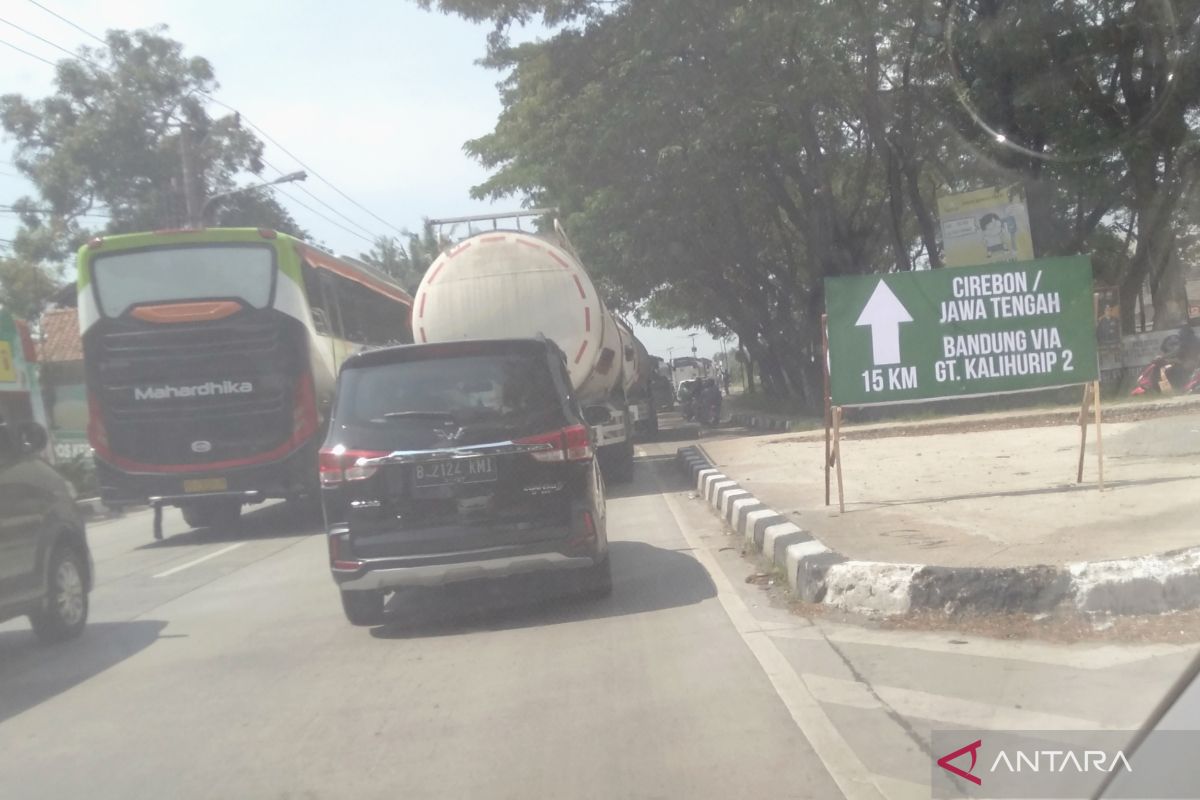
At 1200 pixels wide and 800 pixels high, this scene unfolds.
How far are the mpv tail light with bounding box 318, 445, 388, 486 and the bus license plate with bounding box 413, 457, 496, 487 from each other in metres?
0.26

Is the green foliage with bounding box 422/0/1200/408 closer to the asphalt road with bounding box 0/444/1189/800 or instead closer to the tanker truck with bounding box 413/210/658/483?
the tanker truck with bounding box 413/210/658/483

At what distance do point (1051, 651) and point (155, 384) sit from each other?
1081 cm

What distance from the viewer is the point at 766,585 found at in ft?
26.8

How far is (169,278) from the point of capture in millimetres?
13695

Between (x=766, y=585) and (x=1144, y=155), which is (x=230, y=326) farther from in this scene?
(x=1144, y=155)

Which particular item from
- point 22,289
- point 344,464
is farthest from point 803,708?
point 22,289

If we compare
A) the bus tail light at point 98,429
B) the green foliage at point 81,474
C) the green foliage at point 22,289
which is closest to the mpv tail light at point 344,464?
the bus tail light at point 98,429

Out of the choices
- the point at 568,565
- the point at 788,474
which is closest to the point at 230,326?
the point at 788,474

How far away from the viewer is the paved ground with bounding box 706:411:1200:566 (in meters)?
7.52

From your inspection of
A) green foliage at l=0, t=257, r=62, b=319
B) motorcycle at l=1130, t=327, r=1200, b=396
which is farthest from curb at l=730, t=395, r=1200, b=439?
green foliage at l=0, t=257, r=62, b=319

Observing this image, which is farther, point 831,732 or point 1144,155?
point 1144,155

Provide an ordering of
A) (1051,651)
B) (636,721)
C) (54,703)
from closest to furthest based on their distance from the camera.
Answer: (636,721) < (1051,651) < (54,703)

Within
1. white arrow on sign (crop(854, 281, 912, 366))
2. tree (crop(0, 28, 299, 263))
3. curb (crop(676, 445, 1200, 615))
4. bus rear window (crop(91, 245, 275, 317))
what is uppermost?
tree (crop(0, 28, 299, 263))

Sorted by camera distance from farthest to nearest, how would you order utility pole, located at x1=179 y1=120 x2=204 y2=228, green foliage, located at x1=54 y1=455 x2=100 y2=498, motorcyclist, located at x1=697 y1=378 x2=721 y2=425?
motorcyclist, located at x1=697 y1=378 x2=721 y2=425
green foliage, located at x1=54 y1=455 x2=100 y2=498
utility pole, located at x1=179 y1=120 x2=204 y2=228
